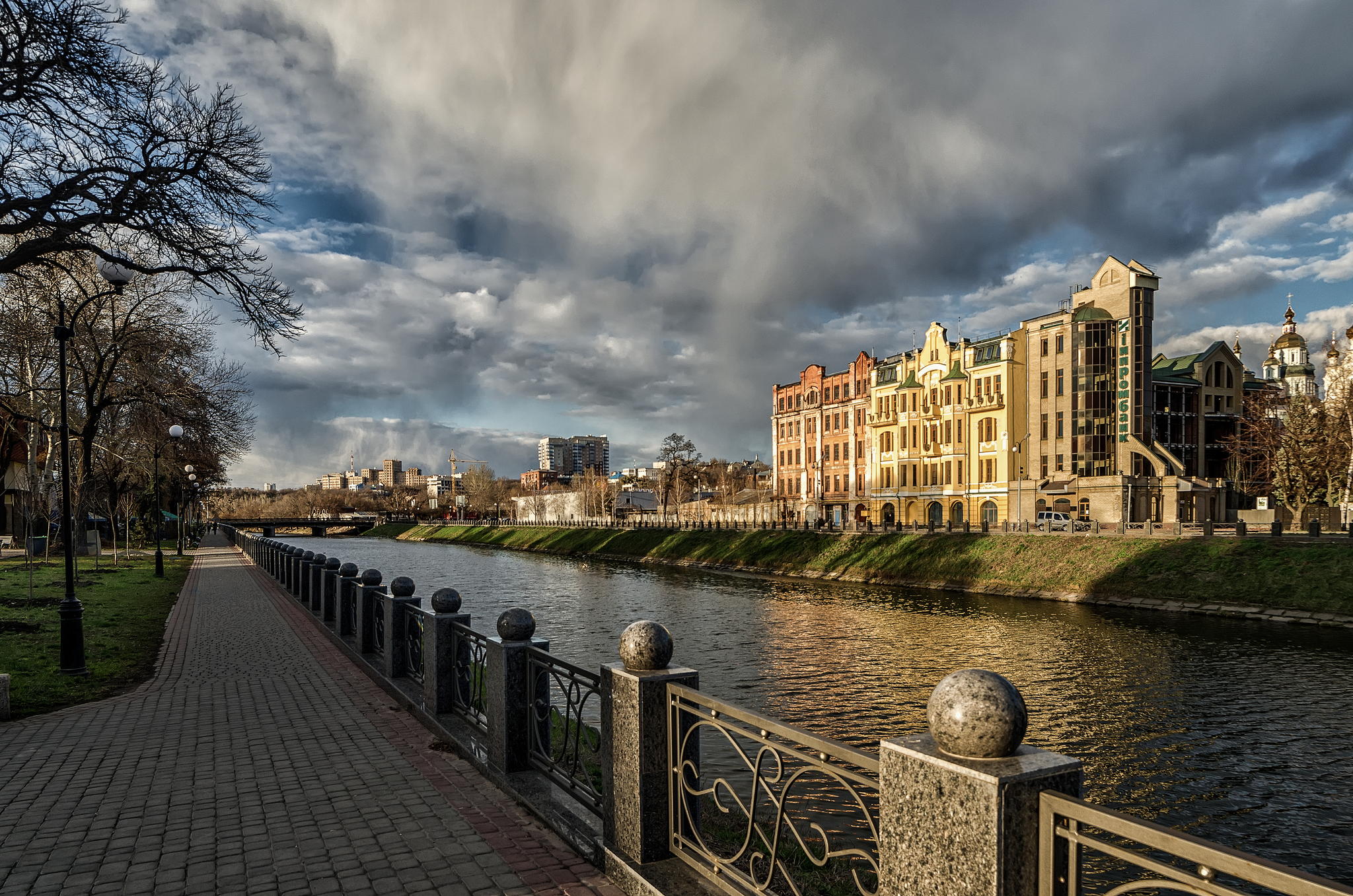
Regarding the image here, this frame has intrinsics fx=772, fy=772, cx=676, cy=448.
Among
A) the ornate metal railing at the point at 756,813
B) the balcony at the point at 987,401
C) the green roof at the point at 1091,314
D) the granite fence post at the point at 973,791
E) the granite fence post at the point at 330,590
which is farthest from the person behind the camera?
the balcony at the point at 987,401

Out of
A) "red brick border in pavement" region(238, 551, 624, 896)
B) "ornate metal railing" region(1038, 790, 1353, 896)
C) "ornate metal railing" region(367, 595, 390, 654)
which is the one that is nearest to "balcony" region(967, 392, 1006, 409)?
"ornate metal railing" region(367, 595, 390, 654)

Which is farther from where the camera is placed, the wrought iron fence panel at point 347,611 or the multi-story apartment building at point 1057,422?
the multi-story apartment building at point 1057,422

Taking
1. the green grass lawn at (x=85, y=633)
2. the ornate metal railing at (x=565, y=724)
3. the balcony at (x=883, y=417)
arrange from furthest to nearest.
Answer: the balcony at (x=883, y=417)
the green grass lawn at (x=85, y=633)
the ornate metal railing at (x=565, y=724)

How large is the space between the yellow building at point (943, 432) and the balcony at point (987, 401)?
0.06m

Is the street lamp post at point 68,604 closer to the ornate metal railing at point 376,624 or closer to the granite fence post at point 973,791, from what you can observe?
the ornate metal railing at point 376,624

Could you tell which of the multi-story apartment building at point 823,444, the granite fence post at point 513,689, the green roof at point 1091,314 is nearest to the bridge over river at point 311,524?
the multi-story apartment building at point 823,444

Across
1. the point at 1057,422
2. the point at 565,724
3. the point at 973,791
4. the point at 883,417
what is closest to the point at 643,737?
the point at 565,724

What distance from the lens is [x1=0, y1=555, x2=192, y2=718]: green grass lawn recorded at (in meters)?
9.88

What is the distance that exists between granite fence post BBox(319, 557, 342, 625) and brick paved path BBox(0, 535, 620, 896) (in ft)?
14.9

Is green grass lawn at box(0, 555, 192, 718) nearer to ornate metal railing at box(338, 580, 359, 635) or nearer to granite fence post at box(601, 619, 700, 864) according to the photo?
ornate metal railing at box(338, 580, 359, 635)

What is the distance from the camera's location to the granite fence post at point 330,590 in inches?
583

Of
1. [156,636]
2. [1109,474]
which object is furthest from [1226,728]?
[1109,474]

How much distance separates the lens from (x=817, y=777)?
9.48 metres

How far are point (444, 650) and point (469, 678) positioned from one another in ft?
1.37
